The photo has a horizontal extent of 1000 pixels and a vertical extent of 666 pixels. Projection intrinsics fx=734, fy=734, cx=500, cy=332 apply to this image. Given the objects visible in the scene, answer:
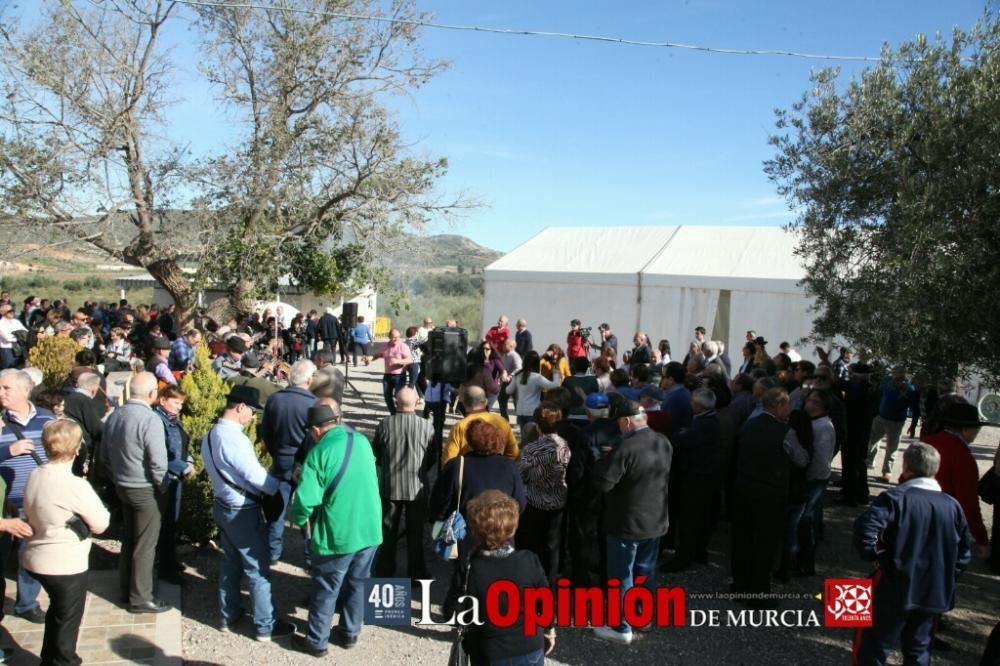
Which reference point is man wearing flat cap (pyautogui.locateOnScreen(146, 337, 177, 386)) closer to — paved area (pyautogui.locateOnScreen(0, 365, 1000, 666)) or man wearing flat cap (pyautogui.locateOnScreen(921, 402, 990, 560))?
paved area (pyautogui.locateOnScreen(0, 365, 1000, 666))

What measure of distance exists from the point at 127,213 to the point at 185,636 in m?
10.4

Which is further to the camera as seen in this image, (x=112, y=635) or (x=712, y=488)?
(x=712, y=488)

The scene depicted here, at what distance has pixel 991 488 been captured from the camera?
5.09 m

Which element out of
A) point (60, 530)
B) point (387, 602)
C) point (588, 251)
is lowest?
point (387, 602)

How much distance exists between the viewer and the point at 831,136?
7.11 m

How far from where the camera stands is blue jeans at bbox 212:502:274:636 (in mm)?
4395

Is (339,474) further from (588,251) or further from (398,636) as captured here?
(588,251)

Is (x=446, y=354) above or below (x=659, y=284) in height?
below

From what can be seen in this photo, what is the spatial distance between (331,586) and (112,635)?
1390 mm

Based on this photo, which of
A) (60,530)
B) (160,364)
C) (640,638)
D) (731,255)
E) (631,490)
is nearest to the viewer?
(60,530)

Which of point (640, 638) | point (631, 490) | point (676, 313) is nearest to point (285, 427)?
point (631, 490)

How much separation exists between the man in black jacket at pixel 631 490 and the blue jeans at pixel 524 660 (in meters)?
1.60

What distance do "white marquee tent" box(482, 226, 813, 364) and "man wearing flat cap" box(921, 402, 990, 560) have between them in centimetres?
842

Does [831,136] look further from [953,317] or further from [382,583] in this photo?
[382,583]
